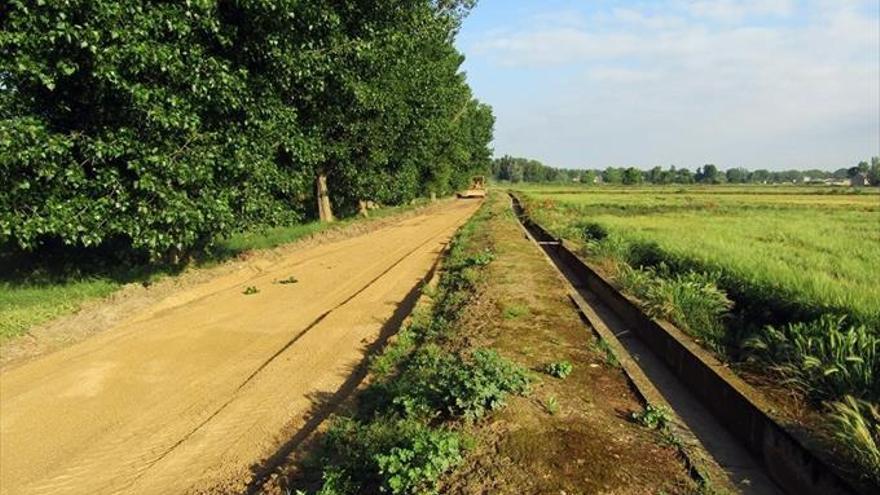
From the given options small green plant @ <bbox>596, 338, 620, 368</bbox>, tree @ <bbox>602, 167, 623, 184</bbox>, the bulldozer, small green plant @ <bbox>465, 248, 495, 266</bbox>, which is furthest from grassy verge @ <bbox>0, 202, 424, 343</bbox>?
tree @ <bbox>602, 167, 623, 184</bbox>

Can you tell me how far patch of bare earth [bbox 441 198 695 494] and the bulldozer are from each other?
210 feet

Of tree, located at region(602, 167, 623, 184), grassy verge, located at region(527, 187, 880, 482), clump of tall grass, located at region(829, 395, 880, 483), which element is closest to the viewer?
clump of tall grass, located at region(829, 395, 880, 483)

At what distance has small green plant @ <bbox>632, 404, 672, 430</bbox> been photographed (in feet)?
17.0

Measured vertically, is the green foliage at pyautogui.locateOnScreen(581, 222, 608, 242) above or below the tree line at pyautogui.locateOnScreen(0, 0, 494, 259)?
below

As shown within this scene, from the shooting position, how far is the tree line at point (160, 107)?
28.2 ft

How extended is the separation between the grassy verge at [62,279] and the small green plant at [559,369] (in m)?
7.08

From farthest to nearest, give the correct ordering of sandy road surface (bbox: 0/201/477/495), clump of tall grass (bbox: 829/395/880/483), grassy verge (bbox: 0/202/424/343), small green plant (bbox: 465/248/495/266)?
small green plant (bbox: 465/248/495/266) < grassy verge (bbox: 0/202/424/343) < sandy road surface (bbox: 0/201/477/495) < clump of tall grass (bbox: 829/395/880/483)

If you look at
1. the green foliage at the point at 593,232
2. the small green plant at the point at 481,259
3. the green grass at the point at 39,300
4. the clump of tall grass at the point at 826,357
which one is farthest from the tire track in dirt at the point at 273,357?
the green foliage at the point at 593,232

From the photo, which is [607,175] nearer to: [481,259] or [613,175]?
[613,175]

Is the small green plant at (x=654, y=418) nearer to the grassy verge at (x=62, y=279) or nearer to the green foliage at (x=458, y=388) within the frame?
the green foliage at (x=458, y=388)

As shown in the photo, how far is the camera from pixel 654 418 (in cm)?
523

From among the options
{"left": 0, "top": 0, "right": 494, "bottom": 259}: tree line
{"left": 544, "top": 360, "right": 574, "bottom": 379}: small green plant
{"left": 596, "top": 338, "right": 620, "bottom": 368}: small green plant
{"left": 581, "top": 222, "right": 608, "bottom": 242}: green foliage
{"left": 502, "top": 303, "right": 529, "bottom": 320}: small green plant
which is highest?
{"left": 0, "top": 0, "right": 494, "bottom": 259}: tree line

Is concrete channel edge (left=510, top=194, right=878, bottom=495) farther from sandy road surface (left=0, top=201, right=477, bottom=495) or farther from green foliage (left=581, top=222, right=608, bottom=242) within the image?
green foliage (left=581, top=222, right=608, bottom=242)

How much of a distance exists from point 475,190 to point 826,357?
74.6m
